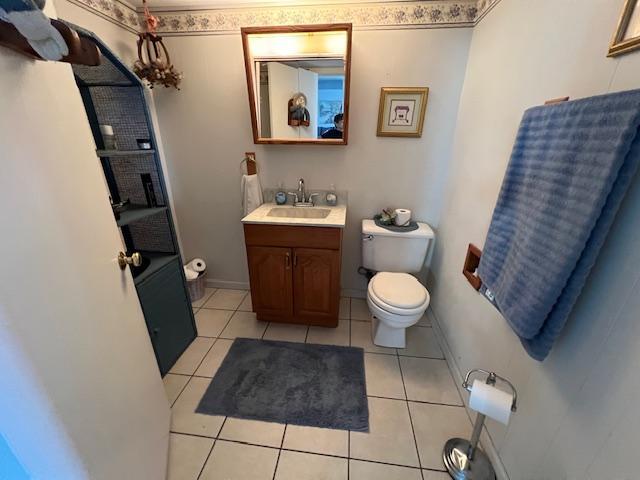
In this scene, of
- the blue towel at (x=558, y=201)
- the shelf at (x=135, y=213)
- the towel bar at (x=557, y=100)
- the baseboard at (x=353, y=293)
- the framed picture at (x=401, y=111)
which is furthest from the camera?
the baseboard at (x=353, y=293)

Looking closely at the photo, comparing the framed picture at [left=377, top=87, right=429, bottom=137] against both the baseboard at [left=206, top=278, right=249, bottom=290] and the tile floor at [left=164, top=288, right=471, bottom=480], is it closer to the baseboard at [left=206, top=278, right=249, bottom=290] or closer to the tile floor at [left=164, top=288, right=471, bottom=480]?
the tile floor at [left=164, top=288, right=471, bottom=480]

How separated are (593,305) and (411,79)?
156cm

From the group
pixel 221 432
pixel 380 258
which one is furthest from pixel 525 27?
pixel 221 432

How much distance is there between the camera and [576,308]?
0.76 meters

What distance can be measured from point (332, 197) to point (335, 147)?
36 cm

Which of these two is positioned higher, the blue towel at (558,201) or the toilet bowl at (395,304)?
the blue towel at (558,201)

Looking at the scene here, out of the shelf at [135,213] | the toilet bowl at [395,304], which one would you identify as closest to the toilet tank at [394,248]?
the toilet bowl at [395,304]

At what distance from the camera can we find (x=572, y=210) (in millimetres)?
664

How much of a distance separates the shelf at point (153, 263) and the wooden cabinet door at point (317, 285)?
74 cm

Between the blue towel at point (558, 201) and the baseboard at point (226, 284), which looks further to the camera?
the baseboard at point (226, 284)

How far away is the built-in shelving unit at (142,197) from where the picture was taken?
4.14 feet

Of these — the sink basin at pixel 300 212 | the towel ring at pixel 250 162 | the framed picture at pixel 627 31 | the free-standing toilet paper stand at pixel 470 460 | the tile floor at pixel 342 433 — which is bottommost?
the tile floor at pixel 342 433

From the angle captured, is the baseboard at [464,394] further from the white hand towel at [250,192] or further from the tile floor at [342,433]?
the white hand towel at [250,192]

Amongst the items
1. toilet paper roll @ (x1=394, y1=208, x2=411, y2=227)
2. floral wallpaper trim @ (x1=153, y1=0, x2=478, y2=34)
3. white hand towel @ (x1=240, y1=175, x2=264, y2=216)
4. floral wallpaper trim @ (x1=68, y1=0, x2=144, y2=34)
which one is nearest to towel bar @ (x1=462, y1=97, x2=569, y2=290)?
toilet paper roll @ (x1=394, y1=208, x2=411, y2=227)
